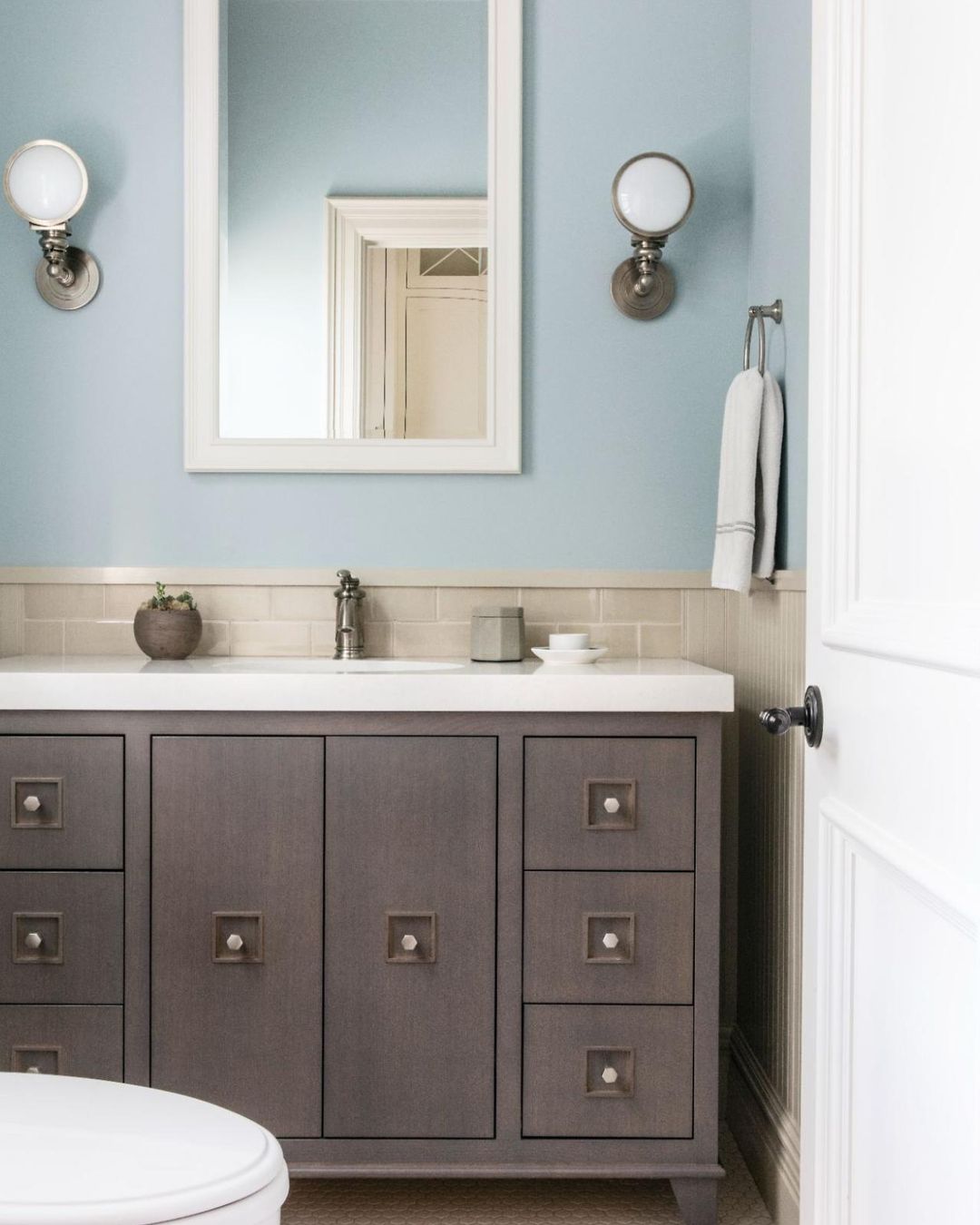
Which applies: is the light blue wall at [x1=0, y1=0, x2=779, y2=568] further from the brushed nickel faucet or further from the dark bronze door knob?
the dark bronze door knob

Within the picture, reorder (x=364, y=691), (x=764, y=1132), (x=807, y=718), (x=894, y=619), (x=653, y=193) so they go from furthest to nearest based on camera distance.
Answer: (x=653, y=193), (x=764, y=1132), (x=364, y=691), (x=807, y=718), (x=894, y=619)

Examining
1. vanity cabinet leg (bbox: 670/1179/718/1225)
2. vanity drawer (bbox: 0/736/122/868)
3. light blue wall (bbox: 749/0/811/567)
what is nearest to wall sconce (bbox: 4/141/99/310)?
vanity drawer (bbox: 0/736/122/868)

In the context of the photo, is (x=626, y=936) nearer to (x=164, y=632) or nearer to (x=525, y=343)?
(x=164, y=632)

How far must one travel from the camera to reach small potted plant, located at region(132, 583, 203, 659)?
1985 mm

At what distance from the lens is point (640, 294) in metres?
2.08

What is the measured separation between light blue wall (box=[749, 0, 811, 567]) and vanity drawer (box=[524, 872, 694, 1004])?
0.57m

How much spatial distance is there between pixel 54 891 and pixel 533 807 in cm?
75

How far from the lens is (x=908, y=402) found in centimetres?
91

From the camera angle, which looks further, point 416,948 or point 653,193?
point 653,193

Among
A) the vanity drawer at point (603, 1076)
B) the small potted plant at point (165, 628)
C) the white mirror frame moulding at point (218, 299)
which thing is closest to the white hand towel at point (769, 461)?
the white mirror frame moulding at point (218, 299)

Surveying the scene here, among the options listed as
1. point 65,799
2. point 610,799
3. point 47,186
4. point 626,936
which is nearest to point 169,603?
point 65,799

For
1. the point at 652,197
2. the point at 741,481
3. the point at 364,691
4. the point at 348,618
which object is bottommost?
the point at 364,691

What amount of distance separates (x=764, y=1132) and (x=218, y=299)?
5.93 ft

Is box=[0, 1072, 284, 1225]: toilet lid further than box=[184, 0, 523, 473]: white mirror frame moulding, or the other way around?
box=[184, 0, 523, 473]: white mirror frame moulding
